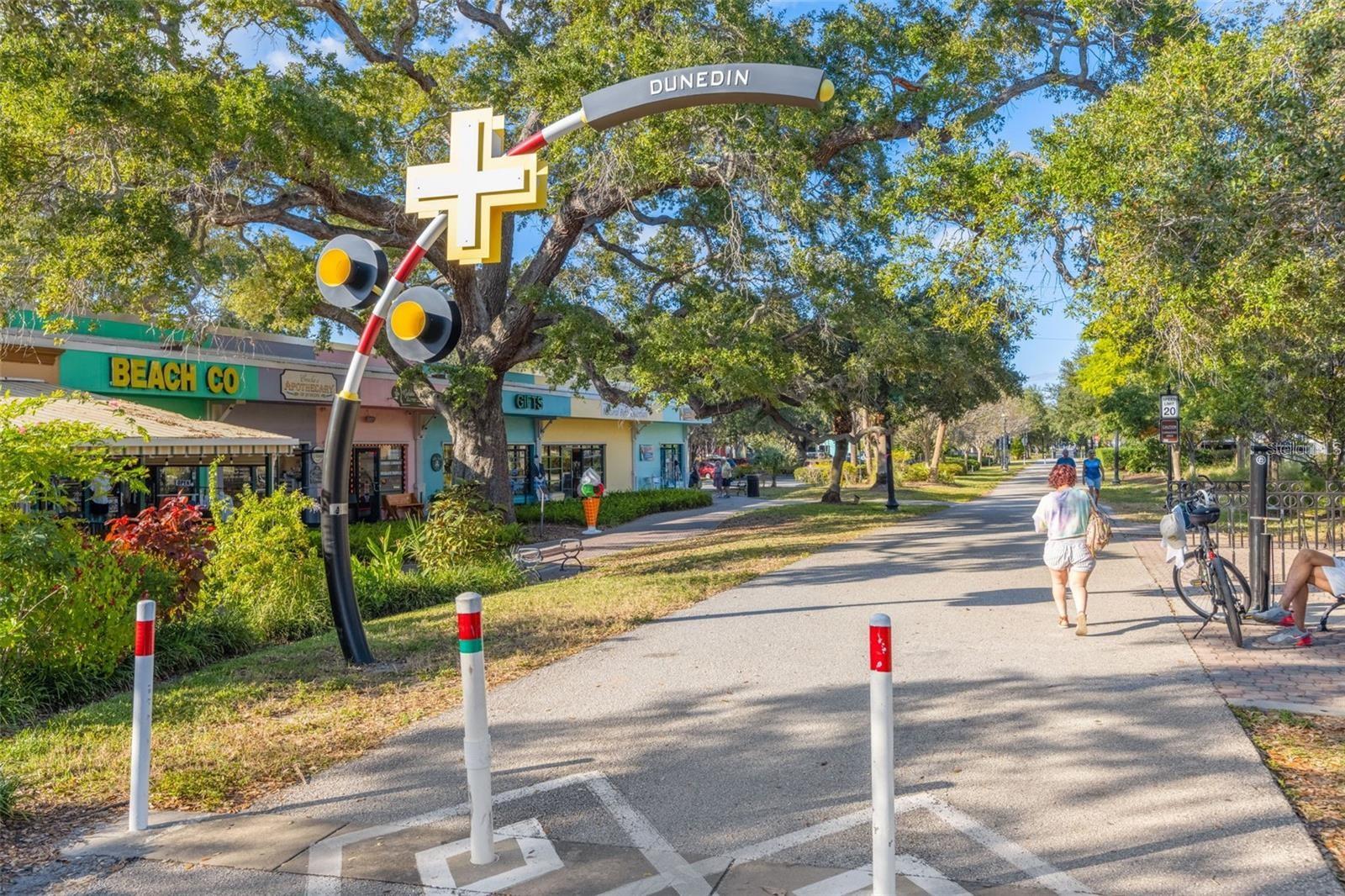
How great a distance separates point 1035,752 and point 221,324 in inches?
723

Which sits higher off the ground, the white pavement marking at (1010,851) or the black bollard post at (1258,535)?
the black bollard post at (1258,535)

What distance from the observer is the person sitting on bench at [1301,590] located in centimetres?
Answer: 761

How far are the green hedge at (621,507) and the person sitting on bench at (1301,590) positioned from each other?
1838 cm

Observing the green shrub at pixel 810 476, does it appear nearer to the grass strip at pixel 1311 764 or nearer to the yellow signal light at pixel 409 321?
the yellow signal light at pixel 409 321

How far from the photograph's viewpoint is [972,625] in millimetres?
8914

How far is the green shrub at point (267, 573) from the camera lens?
9.48 metres

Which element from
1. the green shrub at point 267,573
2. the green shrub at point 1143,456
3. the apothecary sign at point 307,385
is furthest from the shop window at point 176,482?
the green shrub at point 1143,456

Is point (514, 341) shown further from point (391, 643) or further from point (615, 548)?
point (391, 643)

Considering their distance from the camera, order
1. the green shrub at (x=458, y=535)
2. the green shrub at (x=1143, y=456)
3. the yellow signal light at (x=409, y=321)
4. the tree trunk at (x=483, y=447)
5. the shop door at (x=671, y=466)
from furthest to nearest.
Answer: the shop door at (x=671, y=466), the green shrub at (x=1143, y=456), the tree trunk at (x=483, y=447), the green shrub at (x=458, y=535), the yellow signal light at (x=409, y=321)

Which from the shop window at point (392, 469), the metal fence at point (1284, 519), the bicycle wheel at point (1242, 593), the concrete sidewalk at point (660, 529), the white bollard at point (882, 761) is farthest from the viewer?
the shop window at point (392, 469)

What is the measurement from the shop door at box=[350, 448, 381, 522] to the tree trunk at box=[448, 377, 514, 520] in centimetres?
698

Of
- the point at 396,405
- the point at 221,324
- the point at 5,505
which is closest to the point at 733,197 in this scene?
the point at 5,505

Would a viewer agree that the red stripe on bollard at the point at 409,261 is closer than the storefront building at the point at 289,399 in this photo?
Yes

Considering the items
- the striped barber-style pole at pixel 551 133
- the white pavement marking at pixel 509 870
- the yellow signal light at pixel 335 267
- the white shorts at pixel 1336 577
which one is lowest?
the white pavement marking at pixel 509 870
